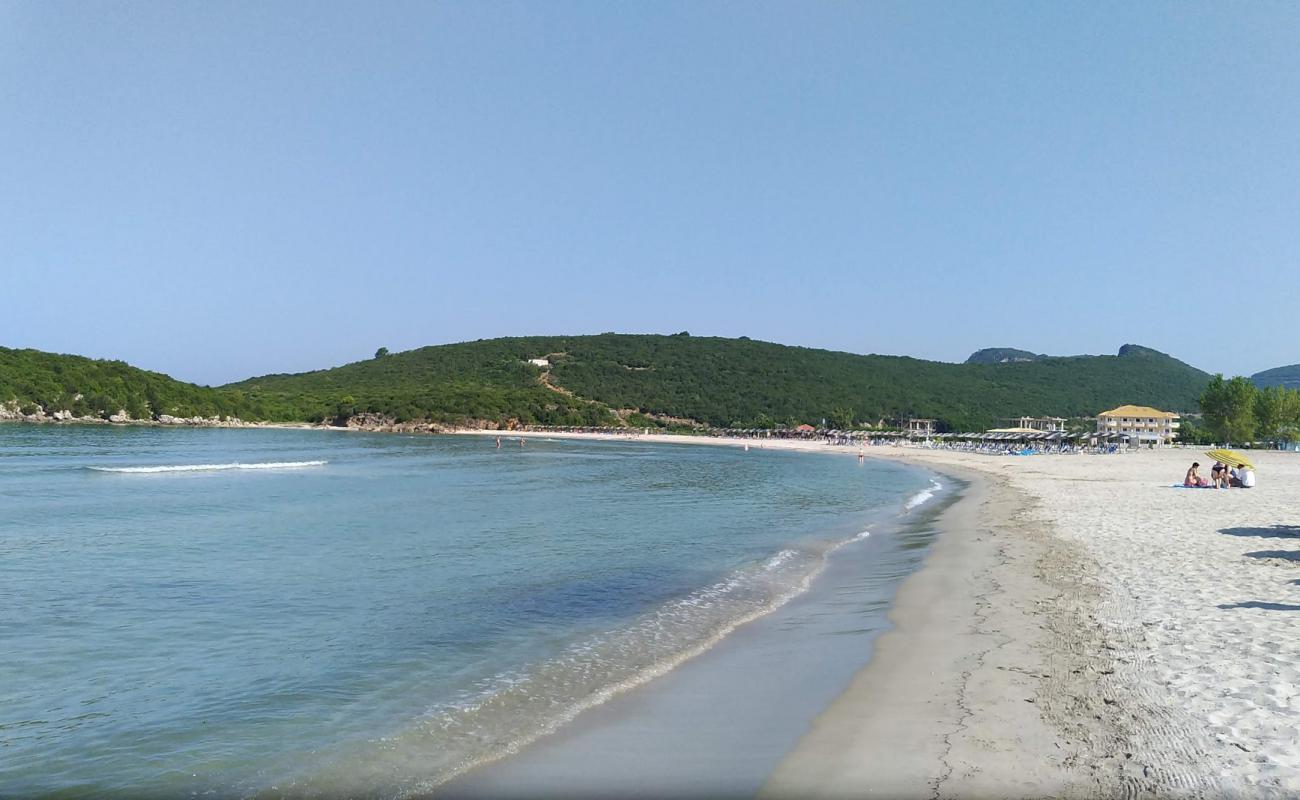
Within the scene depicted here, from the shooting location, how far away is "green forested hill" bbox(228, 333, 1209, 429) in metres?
105

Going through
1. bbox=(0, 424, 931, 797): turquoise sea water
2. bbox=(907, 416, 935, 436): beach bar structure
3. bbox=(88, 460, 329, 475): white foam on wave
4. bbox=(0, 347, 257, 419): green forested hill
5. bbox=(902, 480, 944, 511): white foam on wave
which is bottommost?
bbox=(0, 424, 931, 797): turquoise sea water

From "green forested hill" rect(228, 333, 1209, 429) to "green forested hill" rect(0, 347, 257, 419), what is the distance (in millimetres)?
11837

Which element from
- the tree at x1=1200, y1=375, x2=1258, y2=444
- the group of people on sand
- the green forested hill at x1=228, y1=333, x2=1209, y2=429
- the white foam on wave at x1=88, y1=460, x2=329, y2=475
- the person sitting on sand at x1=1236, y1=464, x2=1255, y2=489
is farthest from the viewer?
the green forested hill at x1=228, y1=333, x2=1209, y2=429

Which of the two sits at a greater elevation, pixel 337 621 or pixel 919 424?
pixel 919 424

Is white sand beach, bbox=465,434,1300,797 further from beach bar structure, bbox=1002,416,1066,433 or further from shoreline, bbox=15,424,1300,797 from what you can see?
beach bar structure, bbox=1002,416,1066,433

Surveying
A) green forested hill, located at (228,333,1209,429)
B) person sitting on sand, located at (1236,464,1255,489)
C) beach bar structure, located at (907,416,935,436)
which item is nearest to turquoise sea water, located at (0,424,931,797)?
person sitting on sand, located at (1236,464,1255,489)

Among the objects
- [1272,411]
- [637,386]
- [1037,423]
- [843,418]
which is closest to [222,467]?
[1272,411]

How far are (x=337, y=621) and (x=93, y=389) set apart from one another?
77.6 meters

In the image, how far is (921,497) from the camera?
92.3ft

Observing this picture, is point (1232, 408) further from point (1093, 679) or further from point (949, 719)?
point (949, 719)

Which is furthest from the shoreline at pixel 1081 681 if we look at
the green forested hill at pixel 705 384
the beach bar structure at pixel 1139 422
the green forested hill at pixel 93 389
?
the green forested hill at pixel 705 384

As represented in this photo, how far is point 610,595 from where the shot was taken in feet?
36.6

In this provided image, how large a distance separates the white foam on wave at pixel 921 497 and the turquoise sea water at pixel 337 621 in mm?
1064

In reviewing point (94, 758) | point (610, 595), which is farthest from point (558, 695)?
point (610, 595)
